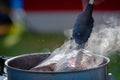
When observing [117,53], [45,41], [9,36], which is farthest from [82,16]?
[9,36]

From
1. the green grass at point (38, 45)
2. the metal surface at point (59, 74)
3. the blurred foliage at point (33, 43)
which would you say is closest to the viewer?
the metal surface at point (59, 74)

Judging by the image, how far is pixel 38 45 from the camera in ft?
15.9

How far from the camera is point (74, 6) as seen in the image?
18.6 ft

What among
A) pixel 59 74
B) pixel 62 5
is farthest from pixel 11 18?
pixel 59 74

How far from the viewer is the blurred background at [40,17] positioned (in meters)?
5.36

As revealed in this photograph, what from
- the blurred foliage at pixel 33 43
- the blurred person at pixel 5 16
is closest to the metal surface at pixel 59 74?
the blurred foliage at pixel 33 43

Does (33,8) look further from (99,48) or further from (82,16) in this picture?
(82,16)

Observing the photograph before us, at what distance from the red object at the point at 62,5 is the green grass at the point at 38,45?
0.58 meters

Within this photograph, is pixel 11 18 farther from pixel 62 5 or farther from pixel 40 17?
pixel 62 5

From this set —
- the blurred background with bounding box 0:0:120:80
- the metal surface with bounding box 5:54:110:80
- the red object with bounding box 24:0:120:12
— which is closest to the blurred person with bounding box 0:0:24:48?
the blurred background with bounding box 0:0:120:80

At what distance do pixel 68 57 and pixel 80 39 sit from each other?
0.13 metres

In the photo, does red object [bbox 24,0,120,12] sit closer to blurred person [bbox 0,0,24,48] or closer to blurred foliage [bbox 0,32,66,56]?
blurred person [bbox 0,0,24,48]

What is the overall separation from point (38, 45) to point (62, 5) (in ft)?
4.03

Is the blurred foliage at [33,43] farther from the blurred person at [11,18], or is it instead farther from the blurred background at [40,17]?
the blurred person at [11,18]
